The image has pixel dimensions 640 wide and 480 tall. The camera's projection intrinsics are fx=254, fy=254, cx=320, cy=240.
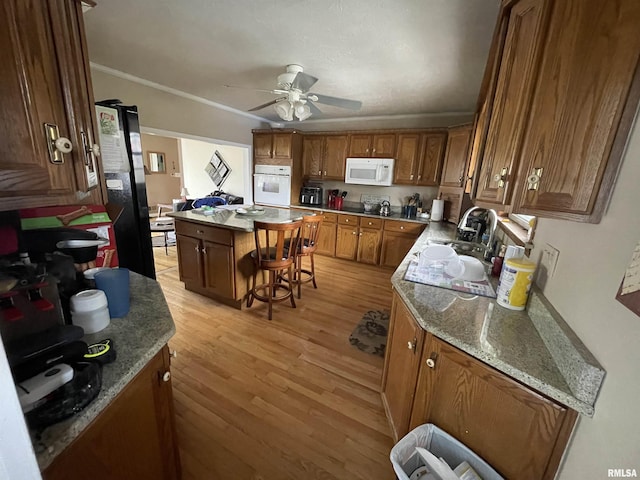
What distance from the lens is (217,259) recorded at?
2570mm

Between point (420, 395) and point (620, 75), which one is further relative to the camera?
point (420, 395)

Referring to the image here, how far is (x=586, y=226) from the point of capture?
2.79ft

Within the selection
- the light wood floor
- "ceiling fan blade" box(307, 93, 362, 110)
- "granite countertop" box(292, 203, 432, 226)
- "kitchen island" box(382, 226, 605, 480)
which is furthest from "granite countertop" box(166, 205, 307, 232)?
"kitchen island" box(382, 226, 605, 480)

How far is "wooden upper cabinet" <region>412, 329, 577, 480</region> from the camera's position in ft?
2.59

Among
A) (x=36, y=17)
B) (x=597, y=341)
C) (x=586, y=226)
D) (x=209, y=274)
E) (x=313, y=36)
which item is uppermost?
(x=313, y=36)

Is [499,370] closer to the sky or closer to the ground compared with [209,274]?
closer to the sky

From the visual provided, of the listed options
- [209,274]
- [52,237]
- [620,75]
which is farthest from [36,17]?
[209,274]

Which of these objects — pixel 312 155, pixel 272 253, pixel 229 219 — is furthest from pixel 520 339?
pixel 312 155

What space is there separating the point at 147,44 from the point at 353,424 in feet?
10.6

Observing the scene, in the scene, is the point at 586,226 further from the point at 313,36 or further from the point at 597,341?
the point at 313,36

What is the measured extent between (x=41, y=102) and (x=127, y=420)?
0.85 m

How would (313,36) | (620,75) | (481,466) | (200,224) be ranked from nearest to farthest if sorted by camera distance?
(620,75)
(481,466)
(313,36)
(200,224)

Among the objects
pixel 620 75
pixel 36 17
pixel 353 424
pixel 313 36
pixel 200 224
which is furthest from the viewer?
pixel 200 224

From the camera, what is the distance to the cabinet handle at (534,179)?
2.76 ft
